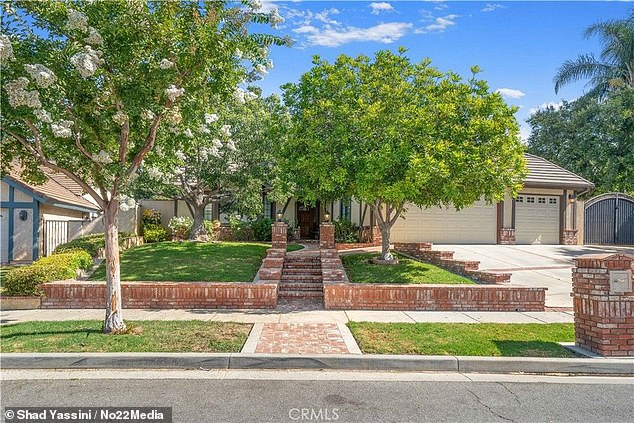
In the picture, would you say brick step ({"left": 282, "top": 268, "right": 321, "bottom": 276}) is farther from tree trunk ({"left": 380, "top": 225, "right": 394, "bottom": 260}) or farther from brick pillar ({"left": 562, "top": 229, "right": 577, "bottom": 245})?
brick pillar ({"left": 562, "top": 229, "right": 577, "bottom": 245})

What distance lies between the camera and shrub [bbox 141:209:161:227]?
18641 millimetres

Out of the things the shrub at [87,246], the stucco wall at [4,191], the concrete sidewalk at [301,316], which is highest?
the stucco wall at [4,191]

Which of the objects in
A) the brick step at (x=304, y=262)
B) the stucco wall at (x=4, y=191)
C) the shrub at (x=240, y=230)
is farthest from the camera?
the shrub at (x=240, y=230)

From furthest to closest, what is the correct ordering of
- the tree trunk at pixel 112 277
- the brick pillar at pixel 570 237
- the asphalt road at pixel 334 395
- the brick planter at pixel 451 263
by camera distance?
the brick pillar at pixel 570 237
the brick planter at pixel 451 263
the tree trunk at pixel 112 277
the asphalt road at pixel 334 395

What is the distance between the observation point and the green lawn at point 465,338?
20.4 feet

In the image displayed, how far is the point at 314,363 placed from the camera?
586 cm

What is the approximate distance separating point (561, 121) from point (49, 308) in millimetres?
32744

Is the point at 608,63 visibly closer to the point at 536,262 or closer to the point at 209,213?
the point at 536,262

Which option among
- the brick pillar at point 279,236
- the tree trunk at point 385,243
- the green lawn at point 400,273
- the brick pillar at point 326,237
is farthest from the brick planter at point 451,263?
the brick pillar at point 279,236

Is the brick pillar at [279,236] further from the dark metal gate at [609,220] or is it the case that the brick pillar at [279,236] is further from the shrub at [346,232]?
the dark metal gate at [609,220]

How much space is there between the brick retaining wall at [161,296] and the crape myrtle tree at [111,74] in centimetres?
205

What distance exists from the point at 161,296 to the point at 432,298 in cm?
599

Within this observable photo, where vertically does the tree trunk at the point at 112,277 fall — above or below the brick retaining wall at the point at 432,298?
above

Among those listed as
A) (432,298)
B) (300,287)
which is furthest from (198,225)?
(432,298)
